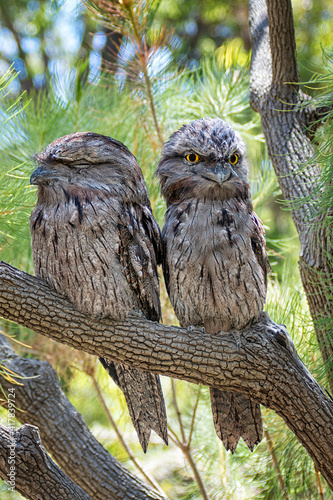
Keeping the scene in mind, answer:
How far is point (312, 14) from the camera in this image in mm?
5223

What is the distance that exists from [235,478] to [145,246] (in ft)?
5.09

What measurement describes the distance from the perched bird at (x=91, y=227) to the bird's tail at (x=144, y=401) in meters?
0.37

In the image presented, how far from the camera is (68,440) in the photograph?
228 centimetres

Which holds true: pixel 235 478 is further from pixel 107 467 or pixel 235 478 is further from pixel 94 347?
pixel 94 347

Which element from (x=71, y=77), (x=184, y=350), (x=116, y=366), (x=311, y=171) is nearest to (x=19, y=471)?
(x=116, y=366)

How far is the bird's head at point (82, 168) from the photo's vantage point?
1.88 metres

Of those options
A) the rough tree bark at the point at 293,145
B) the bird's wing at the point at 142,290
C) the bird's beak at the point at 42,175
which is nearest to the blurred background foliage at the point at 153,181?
the rough tree bark at the point at 293,145

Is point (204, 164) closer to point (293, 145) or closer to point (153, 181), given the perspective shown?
point (293, 145)

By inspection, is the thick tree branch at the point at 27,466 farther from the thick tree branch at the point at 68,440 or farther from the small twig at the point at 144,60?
the small twig at the point at 144,60

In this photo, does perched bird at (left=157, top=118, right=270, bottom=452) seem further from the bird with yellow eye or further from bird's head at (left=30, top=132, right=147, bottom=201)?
bird's head at (left=30, top=132, right=147, bottom=201)

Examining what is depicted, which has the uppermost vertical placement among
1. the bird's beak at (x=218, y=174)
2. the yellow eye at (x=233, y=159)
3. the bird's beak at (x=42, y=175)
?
the yellow eye at (x=233, y=159)

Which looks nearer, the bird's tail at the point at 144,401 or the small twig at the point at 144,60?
the bird's tail at the point at 144,401

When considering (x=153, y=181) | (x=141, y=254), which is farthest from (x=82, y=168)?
(x=153, y=181)

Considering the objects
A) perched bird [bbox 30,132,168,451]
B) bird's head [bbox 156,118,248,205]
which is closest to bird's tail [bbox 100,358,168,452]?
perched bird [bbox 30,132,168,451]
